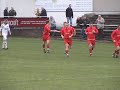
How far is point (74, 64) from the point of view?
1029 inches

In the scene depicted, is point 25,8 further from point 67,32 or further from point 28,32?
point 67,32

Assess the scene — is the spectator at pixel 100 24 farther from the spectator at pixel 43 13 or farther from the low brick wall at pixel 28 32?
the low brick wall at pixel 28 32

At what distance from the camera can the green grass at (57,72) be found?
18.5m

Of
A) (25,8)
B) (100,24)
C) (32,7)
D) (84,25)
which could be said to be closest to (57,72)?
(100,24)

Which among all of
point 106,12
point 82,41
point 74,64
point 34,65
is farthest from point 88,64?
point 106,12

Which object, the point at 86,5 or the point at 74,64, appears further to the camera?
the point at 86,5

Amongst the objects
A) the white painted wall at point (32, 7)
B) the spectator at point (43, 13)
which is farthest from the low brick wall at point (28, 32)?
the white painted wall at point (32, 7)

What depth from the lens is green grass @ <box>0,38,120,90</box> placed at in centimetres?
1848

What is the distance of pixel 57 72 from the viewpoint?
73.6ft

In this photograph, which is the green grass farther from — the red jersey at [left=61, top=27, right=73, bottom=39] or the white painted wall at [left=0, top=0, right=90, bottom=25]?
the white painted wall at [left=0, top=0, right=90, bottom=25]

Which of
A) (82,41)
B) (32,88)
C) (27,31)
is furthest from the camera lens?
(27,31)

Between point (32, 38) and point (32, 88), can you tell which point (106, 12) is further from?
point (32, 88)

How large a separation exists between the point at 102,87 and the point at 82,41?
26.6 metres

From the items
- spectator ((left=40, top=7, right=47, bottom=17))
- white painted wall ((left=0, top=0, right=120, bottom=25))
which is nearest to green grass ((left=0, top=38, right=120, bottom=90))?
spectator ((left=40, top=7, right=47, bottom=17))
